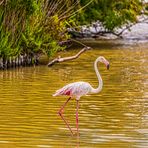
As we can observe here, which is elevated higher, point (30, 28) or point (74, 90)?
point (30, 28)

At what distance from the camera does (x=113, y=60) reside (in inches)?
944

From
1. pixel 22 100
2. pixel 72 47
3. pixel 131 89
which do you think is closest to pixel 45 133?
pixel 22 100

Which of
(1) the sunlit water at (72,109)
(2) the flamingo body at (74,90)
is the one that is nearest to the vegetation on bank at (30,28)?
(1) the sunlit water at (72,109)

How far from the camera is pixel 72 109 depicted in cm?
1325

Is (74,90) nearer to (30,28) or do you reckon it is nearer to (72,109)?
(72,109)

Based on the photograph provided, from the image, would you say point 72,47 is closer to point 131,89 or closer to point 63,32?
point 63,32

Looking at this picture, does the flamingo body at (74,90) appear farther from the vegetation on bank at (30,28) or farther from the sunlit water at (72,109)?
the vegetation on bank at (30,28)

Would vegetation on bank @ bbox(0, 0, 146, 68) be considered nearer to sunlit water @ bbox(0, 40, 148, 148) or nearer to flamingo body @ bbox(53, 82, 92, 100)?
sunlit water @ bbox(0, 40, 148, 148)

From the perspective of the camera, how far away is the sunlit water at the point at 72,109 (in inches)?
404

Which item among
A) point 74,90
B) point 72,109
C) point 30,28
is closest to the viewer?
point 74,90

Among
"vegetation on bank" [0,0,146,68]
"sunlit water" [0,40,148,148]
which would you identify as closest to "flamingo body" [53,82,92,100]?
"sunlit water" [0,40,148,148]

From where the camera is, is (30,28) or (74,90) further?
(30,28)

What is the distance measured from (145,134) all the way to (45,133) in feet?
5.09

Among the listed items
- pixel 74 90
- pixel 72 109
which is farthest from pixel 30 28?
pixel 74 90
